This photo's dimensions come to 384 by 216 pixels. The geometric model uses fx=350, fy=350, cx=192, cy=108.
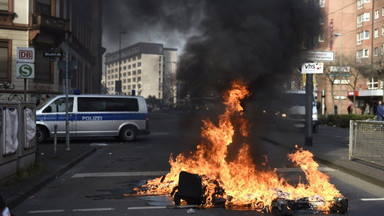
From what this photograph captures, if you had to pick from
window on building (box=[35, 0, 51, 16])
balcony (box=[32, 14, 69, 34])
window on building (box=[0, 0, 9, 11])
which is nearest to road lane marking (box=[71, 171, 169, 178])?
balcony (box=[32, 14, 69, 34])

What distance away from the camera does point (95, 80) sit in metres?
41.5

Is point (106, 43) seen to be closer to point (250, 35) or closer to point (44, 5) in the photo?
point (250, 35)

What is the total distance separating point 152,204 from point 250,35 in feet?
10.6

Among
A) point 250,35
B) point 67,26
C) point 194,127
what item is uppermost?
point 67,26

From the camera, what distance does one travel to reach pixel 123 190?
666 cm

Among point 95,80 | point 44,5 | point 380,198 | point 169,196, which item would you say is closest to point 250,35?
point 169,196

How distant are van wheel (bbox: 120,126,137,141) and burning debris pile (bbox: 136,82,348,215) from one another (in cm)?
840

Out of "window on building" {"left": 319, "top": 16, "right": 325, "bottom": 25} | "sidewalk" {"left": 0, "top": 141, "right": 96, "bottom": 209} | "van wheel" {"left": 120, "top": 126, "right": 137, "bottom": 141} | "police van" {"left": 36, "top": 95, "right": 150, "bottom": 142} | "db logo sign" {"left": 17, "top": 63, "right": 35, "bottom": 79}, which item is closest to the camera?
"sidewalk" {"left": 0, "top": 141, "right": 96, "bottom": 209}

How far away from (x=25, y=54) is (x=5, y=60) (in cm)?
1200

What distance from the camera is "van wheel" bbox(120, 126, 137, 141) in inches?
603

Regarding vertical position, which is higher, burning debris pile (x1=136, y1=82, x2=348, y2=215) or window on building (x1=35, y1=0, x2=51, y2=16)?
window on building (x1=35, y1=0, x2=51, y2=16)

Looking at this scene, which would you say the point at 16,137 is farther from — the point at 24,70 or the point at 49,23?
the point at 49,23

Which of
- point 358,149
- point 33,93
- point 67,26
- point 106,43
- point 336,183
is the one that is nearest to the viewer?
point 106,43

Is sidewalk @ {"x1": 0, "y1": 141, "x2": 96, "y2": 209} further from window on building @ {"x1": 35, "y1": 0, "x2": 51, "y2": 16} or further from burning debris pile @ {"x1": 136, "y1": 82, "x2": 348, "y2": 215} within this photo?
window on building @ {"x1": 35, "y1": 0, "x2": 51, "y2": 16}
